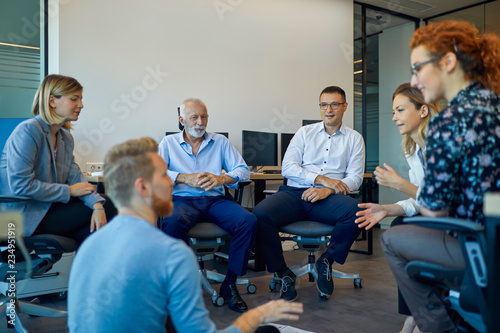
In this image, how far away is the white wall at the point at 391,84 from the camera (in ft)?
20.6

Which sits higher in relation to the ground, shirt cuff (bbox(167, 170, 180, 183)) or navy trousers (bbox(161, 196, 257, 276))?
shirt cuff (bbox(167, 170, 180, 183))

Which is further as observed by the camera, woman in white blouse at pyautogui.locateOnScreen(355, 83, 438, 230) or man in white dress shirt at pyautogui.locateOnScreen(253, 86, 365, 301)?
man in white dress shirt at pyautogui.locateOnScreen(253, 86, 365, 301)

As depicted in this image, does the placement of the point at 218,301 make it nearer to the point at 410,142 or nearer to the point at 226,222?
the point at 226,222

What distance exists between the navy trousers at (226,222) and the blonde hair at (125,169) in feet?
5.07

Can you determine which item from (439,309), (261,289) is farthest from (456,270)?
(261,289)

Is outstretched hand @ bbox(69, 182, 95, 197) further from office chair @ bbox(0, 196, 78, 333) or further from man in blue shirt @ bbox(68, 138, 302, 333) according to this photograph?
man in blue shirt @ bbox(68, 138, 302, 333)

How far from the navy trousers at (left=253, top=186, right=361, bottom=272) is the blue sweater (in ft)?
6.20

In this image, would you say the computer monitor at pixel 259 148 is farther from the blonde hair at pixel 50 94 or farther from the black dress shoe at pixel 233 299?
the blonde hair at pixel 50 94

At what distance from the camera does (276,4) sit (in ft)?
16.6

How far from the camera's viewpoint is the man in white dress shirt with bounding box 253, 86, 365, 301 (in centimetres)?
281

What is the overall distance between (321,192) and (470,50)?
160cm

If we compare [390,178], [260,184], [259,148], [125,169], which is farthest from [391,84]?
[125,169]

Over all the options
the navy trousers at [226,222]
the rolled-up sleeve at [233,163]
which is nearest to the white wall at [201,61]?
the rolled-up sleeve at [233,163]

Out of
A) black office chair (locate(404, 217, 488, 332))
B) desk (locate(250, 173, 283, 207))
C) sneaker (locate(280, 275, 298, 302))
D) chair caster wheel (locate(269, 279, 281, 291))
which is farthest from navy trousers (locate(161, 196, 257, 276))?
black office chair (locate(404, 217, 488, 332))
